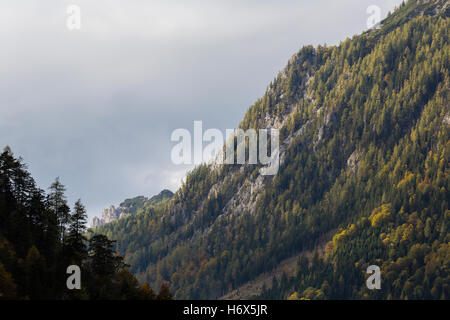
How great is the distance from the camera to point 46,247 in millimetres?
100312

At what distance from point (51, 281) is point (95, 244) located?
1364 centimetres

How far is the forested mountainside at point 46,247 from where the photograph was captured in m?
90.6

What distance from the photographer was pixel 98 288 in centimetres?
10019

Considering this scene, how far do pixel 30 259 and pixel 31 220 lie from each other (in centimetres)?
1488

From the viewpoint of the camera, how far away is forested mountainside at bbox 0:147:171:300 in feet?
297
